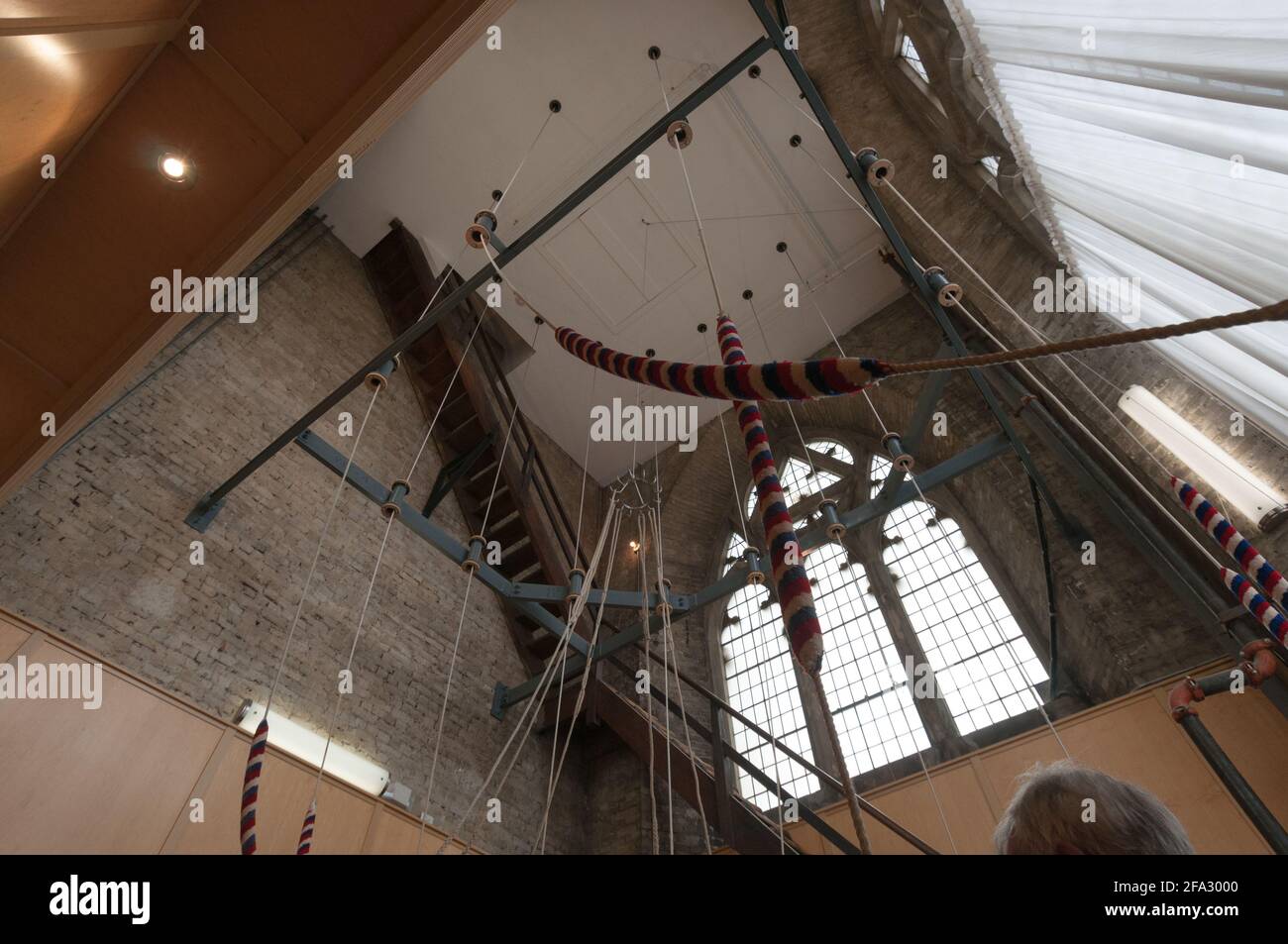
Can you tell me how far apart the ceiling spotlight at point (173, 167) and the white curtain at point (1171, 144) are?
3782mm

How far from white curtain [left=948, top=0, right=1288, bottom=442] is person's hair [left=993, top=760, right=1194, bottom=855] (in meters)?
2.58

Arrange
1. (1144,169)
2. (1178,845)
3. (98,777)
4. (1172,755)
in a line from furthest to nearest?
(1172,755)
(98,777)
(1144,169)
(1178,845)

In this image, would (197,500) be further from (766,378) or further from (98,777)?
(766,378)

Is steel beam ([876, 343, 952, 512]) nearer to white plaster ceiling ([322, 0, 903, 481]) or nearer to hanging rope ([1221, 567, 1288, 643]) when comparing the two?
hanging rope ([1221, 567, 1288, 643])

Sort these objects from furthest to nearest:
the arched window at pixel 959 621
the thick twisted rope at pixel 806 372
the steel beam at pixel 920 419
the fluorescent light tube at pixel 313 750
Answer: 1. the arched window at pixel 959 621
2. the steel beam at pixel 920 419
3. the fluorescent light tube at pixel 313 750
4. the thick twisted rope at pixel 806 372

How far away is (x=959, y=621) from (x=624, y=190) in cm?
592

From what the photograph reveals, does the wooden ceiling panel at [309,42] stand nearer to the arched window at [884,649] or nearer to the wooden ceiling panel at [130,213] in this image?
the wooden ceiling panel at [130,213]

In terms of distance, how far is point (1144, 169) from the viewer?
3326 mm

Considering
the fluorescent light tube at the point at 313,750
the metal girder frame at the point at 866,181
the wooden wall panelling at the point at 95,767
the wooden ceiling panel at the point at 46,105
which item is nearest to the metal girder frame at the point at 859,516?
the metal girder frame at the point at 866,181

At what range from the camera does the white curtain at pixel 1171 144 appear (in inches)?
97.0

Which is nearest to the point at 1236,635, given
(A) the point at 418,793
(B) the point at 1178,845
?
(B) the point at 1178,845

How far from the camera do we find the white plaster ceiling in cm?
701

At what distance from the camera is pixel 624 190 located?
7.86 m
